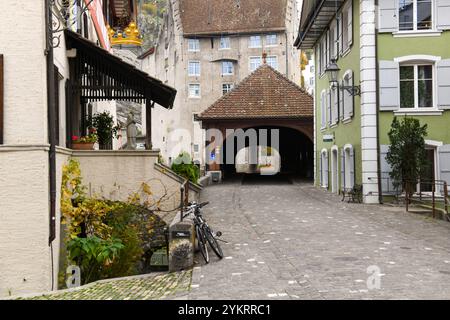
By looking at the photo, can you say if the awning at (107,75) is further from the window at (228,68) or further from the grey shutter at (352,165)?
the window at (228,68)

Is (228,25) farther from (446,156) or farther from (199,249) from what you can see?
(199,249)

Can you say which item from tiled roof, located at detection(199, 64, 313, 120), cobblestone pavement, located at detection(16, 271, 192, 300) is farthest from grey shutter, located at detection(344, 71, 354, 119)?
cobblestone pavement, located at detection(16, 271, 192, 300)

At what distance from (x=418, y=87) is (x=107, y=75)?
10.4m

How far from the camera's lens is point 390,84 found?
18156 millimetres

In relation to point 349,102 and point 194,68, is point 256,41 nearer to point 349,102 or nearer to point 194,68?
point 194,68

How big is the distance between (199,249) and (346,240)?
308 cm

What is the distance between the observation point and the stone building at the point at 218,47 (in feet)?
186

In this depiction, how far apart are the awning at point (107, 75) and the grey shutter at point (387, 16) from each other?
8.49m

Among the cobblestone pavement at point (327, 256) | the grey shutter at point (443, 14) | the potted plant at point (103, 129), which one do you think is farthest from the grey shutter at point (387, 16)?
the potted plant at point (103, 129)

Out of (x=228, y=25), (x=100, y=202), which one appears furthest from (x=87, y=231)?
(x=228, y=25)

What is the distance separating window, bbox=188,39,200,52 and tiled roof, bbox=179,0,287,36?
0.80m

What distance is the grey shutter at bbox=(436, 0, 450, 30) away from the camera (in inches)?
711

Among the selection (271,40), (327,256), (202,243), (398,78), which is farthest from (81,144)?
(271,40)

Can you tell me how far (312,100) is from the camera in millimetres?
31344
